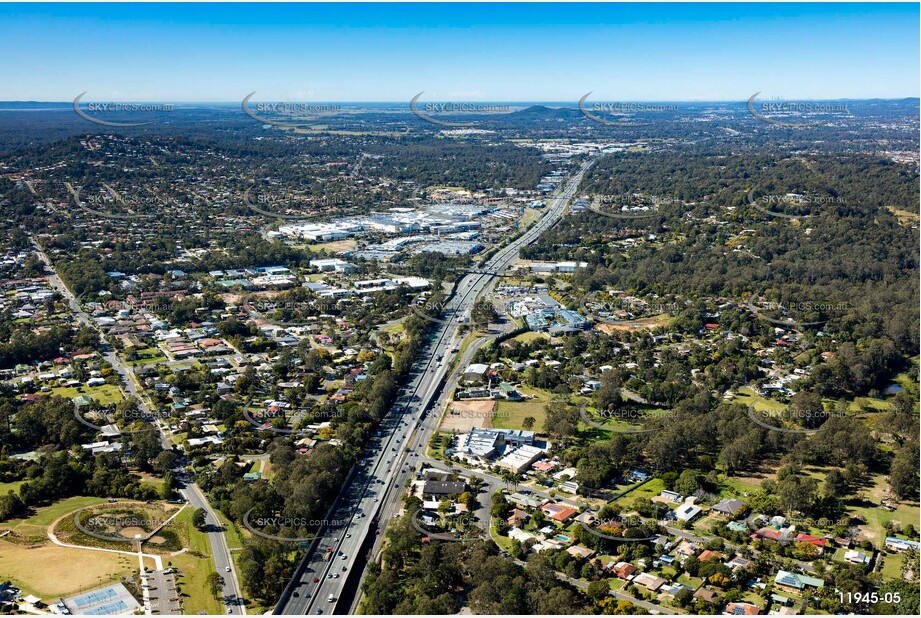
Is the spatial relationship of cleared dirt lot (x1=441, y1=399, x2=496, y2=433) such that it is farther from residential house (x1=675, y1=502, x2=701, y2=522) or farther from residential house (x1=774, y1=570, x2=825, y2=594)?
residential house (x1=774, y1=570, x2=825, y2=594)

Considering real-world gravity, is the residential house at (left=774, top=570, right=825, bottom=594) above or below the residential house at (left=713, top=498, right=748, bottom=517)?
above

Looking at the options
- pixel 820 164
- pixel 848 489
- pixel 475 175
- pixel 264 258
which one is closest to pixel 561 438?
pixel 848 489

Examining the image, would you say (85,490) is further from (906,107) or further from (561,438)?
(906,107)

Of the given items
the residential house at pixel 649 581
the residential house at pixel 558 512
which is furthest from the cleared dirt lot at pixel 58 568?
the residential house at pixel 649 581

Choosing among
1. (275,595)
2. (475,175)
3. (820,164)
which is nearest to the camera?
(275,595)

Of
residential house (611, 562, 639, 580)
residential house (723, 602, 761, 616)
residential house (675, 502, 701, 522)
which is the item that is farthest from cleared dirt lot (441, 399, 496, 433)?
residential house (723, 602, 761, 616)

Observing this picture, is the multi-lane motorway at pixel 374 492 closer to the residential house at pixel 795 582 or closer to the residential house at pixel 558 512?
the residential house at pixel 558 512
